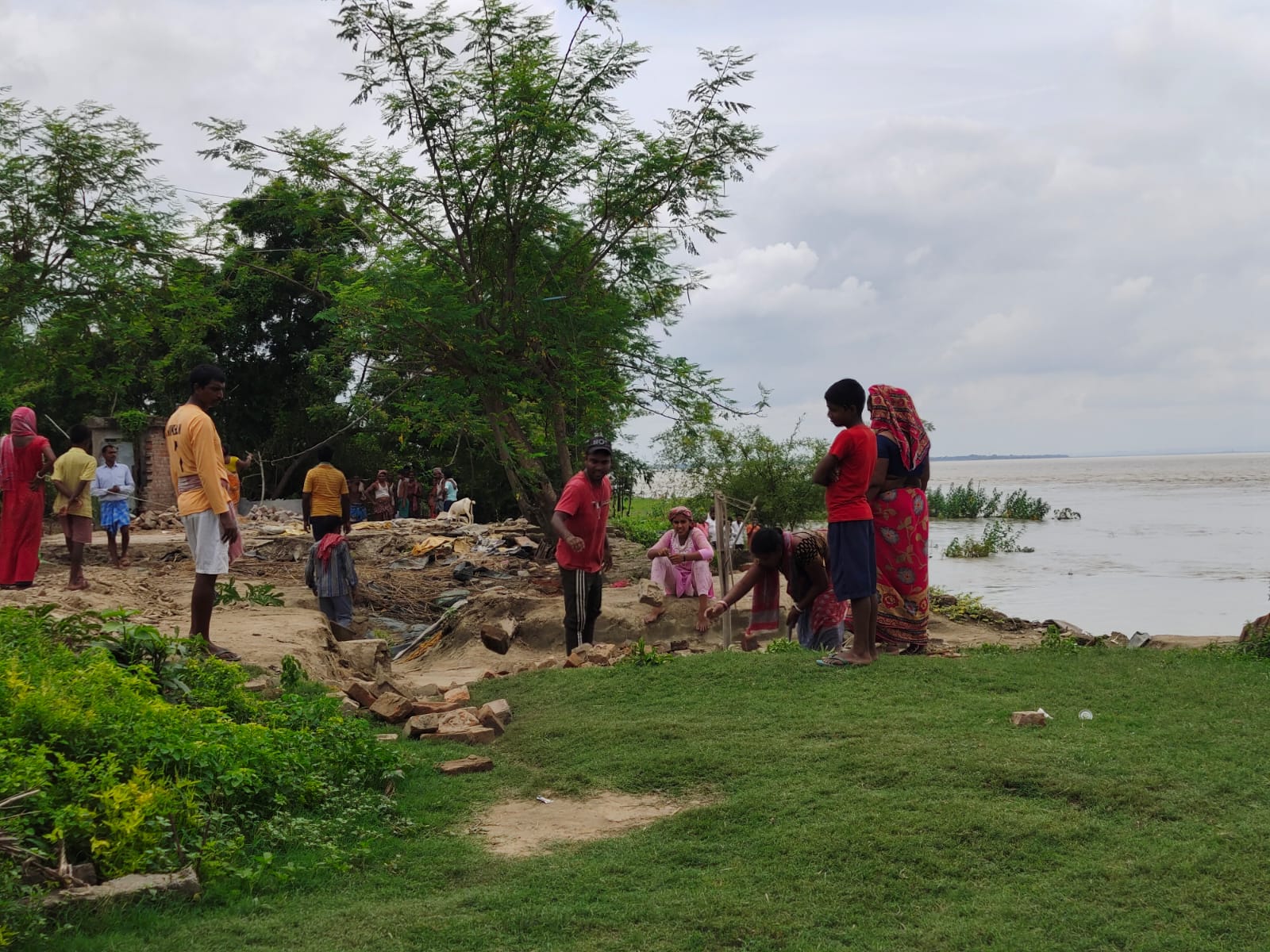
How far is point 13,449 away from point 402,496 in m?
19.8

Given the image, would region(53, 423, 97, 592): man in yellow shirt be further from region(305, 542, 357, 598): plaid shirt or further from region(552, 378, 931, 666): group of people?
region(552, 378, 931, 666): group of people

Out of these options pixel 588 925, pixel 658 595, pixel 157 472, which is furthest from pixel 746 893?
pixel 157 472

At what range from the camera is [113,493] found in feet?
53.7

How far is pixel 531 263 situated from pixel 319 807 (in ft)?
38.8

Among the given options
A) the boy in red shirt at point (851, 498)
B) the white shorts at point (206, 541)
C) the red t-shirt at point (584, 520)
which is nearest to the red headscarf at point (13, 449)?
the white shorts at point (206, 541)

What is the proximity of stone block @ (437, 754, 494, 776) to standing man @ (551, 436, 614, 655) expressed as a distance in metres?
3.02

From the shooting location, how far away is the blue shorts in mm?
7113

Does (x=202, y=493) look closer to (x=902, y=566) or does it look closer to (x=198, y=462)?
(x=198, y=462)

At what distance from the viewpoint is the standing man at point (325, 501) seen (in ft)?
36.9

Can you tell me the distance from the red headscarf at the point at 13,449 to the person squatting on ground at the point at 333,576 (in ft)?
9.32

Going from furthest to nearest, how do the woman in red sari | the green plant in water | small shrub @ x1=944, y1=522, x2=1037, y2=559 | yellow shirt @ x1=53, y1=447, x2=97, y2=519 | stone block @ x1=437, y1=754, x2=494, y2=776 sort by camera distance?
small shrub @ x1=944, y1=522, x2=1037, y2=559 → the green plant in water → yellow shirt @ x1=53, y1=447, x2=97, y2=519 → the woman in red sari → stone block @ x1=437, y1=754, x2=494, y2=776

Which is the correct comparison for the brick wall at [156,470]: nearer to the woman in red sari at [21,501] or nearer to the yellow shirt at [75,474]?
the yellow shirt at [75,474]

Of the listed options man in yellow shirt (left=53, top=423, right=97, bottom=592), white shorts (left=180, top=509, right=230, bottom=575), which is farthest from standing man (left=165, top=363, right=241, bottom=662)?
man in yellow shirt (left=53, top=423, right=97, bottom=592)

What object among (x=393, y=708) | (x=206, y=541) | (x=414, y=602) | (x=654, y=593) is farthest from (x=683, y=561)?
(x=414, y=602)
